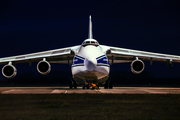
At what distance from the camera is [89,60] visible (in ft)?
55.0

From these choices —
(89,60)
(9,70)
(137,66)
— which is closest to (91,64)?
(89,60)

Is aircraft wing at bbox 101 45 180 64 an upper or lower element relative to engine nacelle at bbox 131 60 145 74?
upper

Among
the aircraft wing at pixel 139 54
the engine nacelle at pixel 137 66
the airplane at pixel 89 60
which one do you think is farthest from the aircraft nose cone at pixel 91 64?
the engine nacelle at pixel 137 66

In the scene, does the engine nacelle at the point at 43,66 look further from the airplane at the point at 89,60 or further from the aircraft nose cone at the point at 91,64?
the aircraft nose cone at the point at 91,64

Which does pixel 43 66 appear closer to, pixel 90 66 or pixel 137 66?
pixel 90 66

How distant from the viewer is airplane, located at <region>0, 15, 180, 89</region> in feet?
56.6

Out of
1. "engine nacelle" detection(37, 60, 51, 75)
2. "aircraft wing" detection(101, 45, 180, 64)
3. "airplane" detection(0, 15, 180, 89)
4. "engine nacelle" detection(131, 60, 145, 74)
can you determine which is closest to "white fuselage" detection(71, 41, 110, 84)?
"airplane" detection(0, 15, 180, 89)

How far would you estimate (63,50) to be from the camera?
2103 centimetres

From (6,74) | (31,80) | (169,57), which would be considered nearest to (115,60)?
(169,57)

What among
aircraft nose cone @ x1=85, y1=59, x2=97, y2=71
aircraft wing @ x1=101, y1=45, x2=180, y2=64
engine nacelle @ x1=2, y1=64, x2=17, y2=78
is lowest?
engine nacelle @ x1=2, y1=64, x2=17, y2=78

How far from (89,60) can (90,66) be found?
1.36 feet

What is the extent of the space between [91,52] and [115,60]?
616cm

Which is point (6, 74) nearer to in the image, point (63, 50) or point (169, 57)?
point (63, 50)

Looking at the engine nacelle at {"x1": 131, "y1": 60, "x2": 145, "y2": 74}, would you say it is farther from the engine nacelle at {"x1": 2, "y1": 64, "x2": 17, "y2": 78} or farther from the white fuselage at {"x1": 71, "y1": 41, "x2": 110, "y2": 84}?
the engine nacelle at {"x1": 2, "y1": 64, "x2": 17, "y2": 78}
